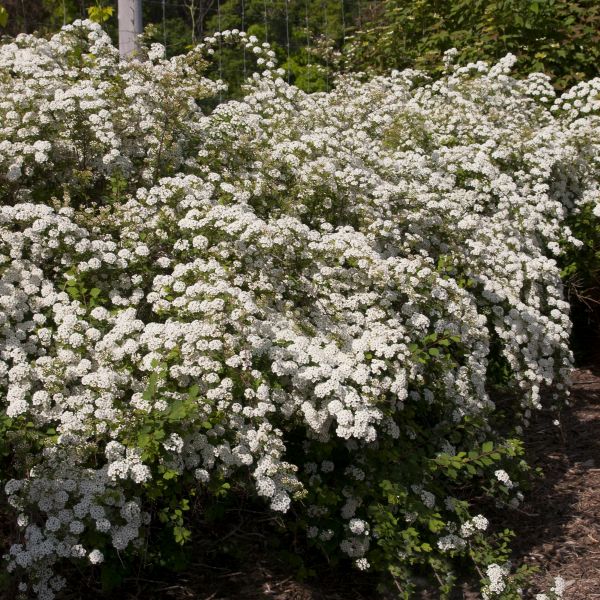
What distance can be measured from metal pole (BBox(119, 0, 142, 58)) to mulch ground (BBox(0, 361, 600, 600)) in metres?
3.67

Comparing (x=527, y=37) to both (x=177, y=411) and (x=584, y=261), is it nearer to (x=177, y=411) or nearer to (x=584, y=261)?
(x=584, y=261)

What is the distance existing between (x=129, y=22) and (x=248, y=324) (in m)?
3.40

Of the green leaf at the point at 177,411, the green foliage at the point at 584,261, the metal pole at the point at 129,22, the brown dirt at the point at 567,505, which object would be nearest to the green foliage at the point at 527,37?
the green foliage at the point at 584,261

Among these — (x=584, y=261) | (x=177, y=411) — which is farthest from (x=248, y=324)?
(x=584, y=261)

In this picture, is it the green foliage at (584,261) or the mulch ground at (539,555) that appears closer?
the mulch ground at (539,555)

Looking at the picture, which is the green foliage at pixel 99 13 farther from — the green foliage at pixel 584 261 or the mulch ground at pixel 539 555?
the mulch ground at pixel 539 555

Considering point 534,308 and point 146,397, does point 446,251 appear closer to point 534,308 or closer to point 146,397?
point 534,308

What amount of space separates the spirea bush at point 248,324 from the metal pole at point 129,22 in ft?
2.79

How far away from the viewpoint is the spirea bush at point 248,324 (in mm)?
3102

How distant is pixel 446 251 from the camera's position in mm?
4812

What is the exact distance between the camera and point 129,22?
19.6ft

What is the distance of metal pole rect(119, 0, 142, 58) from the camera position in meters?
5.94

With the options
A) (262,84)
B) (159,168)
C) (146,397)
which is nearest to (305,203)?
(159,168)

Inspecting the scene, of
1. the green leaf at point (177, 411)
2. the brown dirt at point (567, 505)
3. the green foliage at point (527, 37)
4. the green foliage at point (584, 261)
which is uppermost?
the green foliage at point (527, 37)
